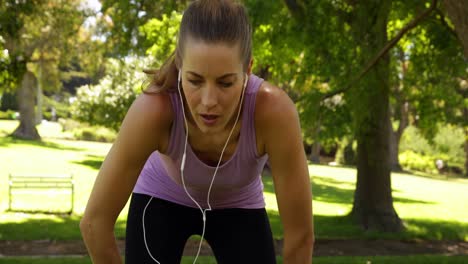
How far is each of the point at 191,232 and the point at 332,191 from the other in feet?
73.4

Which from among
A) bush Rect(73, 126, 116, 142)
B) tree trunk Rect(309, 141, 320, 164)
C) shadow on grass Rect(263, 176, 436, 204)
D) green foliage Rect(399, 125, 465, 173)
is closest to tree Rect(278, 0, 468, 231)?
shadow on grass Rect(263, 176, 436, 204)

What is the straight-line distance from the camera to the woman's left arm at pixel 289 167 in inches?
111

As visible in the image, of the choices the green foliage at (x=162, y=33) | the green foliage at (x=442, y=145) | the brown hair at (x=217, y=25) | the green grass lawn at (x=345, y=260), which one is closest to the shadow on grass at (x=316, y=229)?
the green grass lawn at (x=345, y=260)

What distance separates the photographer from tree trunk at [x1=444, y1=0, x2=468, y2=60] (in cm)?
639

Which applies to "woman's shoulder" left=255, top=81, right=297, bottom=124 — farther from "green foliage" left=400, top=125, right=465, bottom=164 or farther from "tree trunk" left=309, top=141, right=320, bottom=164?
"green foliage" left=400, top=125, right=465, bottom=164

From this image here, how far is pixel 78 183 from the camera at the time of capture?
70.1 feet

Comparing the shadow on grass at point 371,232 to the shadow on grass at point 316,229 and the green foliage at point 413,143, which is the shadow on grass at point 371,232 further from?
the green foliage at point 413,143

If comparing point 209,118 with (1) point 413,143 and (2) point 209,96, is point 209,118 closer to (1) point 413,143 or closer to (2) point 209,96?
(2) point 209,96

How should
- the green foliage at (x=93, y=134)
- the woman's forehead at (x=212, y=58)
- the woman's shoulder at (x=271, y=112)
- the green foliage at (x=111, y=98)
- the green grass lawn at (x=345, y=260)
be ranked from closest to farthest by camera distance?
the woman's forehead at (x=212, y=58) → the woman's shoulder at (x=271, y=112) → the green grass lawn at (x=345, y=260) → the green foliage at (x=111, y=98) → the green foliage at (x=93, y=134)

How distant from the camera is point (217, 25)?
2521 millimetres

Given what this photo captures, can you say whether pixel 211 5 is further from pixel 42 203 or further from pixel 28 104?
pixel 28 104

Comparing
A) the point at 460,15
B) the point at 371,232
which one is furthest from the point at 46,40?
the point at 460,15

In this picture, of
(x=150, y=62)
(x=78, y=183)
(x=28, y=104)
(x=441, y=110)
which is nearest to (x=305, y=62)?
(x=441, y=110)

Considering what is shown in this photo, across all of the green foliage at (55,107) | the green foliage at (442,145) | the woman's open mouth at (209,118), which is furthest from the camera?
the green foliage at (55,107)
